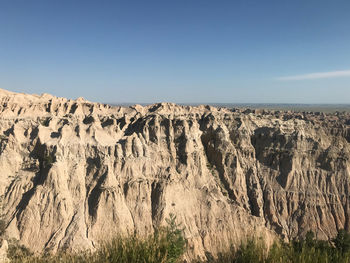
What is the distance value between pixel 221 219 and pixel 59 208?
69.9ft

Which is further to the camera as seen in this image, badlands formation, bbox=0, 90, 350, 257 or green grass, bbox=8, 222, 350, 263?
badlands formation, bbox=0, 90, 350, 257

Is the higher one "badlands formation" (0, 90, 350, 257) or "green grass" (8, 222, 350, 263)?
"green grass" (8, 222, 350, 263)

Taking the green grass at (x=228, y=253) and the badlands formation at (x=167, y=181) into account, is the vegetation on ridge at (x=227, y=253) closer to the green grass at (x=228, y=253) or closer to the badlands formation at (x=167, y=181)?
the green grass at (x=228, y=253)

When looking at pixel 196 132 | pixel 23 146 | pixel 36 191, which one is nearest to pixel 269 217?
pixel 196 132

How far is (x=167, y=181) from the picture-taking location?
110ft

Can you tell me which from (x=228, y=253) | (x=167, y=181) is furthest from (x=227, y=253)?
(x=167, y=181)

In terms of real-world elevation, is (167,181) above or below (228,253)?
below

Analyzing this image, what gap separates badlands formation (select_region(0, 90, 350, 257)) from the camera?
1132 inches

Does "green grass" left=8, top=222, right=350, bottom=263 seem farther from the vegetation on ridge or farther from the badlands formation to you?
the badlands formation

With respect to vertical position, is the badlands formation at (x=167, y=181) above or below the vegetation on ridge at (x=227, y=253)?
below

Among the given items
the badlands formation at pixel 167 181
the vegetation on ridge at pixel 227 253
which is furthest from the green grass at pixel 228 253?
the badlands formation at pixel 167 181

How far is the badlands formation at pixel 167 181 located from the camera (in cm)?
2875

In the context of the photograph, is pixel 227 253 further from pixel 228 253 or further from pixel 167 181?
pixel 167 181

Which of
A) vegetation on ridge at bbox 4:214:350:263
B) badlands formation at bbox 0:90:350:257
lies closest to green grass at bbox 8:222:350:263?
vegetation on ridge at bbox 4:214:350:263
